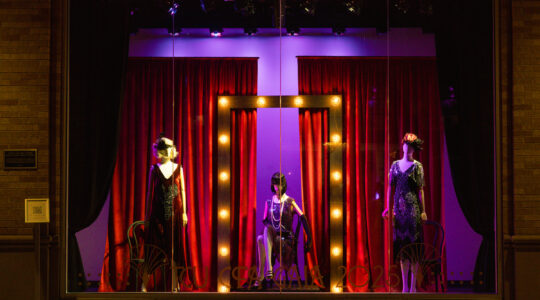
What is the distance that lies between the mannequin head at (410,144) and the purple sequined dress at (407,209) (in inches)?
5.9

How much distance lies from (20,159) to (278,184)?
→ 2.40 m

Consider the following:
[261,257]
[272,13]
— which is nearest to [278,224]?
[261,257]

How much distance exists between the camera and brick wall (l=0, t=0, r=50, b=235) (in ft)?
15.5

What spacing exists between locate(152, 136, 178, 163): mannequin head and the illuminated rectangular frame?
1.51 ft

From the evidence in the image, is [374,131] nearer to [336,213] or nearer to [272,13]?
[336,213]

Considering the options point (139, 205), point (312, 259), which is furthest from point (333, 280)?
point (139, 205)

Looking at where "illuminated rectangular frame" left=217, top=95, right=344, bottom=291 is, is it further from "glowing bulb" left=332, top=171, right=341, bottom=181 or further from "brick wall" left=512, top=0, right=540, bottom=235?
"brick wall" left=512, top=0, right=540, bottom=235

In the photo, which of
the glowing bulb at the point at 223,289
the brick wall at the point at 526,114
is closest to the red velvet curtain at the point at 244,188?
the glowing bulb at the point at 223,289

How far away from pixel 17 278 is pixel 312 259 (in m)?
2.71

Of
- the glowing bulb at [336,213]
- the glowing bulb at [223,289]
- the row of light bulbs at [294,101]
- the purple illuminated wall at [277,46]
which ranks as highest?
the purple illuminated wall at [277,46]

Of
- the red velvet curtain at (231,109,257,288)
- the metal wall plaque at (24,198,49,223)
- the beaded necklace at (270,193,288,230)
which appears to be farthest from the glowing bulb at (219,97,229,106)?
the metal wall plaque at (24,198,49,223)

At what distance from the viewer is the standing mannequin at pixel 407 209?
16.3ft

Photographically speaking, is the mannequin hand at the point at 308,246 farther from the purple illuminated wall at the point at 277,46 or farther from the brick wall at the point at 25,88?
the brick wall at the point at 25,88

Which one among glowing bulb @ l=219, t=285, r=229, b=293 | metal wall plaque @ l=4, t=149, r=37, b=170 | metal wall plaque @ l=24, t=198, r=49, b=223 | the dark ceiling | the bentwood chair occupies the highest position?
the dark ceiling
